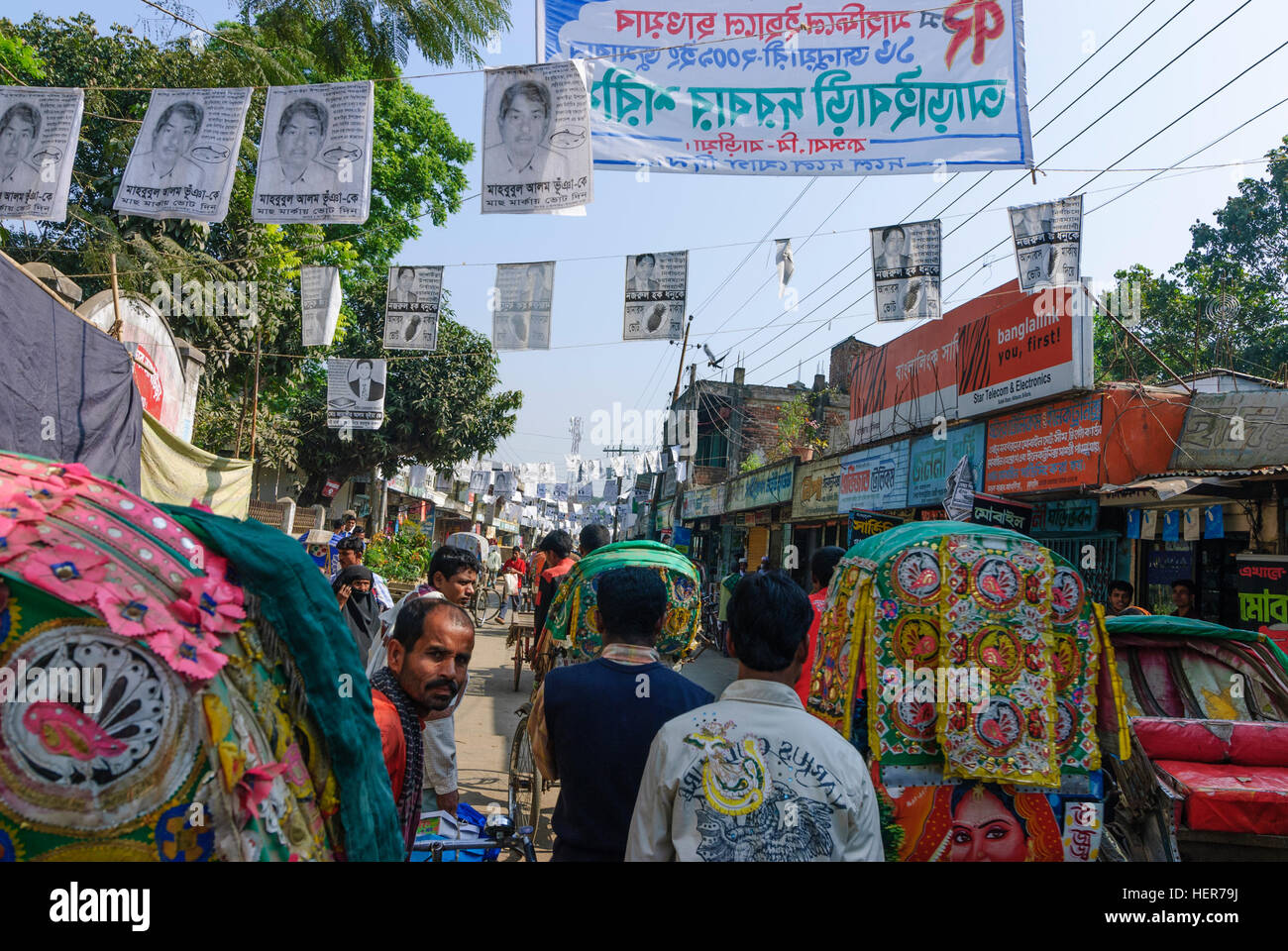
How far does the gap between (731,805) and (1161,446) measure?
9.93 metres

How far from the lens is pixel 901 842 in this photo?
3232mm

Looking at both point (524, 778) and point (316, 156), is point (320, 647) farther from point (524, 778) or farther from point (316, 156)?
point (316, 156)

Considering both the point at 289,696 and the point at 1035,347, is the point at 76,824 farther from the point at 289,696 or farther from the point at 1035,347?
the point at 1035,347

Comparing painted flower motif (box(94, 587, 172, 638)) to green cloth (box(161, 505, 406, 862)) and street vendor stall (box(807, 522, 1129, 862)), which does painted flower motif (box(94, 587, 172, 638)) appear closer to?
green cloth (box(161, 505, 406, 862))

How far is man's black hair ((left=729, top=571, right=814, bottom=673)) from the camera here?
2.18 metres

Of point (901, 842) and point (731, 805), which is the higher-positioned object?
point (731, 805)

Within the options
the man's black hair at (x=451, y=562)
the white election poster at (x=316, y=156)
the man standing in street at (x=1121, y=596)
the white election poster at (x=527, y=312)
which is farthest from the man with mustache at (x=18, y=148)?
the man standing in street at (x=1121, y=596)

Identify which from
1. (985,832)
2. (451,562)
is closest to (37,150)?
(451,562)

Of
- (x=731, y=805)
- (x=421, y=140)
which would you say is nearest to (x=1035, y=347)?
(x=731, y=805)

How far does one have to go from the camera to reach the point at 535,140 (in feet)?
20.4

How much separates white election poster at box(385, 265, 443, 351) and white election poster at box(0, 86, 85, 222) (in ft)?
11.7

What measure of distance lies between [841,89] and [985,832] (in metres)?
4.71
